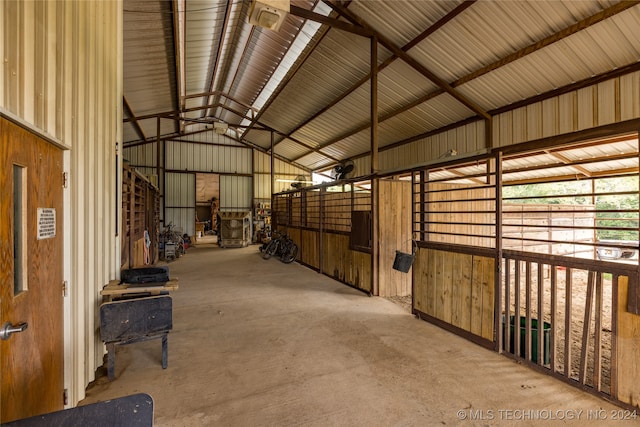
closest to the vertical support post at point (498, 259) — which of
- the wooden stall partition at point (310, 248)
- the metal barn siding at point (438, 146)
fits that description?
the metal barn siding at point (438, 146)

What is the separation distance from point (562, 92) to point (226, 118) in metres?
11.2

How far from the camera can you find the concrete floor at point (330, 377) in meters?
1.98

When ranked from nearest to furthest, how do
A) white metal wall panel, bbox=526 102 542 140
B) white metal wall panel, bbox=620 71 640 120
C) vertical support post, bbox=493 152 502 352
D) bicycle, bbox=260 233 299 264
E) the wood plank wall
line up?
vertical support post, bbox=493 152 502 352
the wood plank wall
white metal wall panel, bbox=620 71 640 120
white metal wall panel, bbox=526 102 542 140
bicycle, bbox=260 233 299 264

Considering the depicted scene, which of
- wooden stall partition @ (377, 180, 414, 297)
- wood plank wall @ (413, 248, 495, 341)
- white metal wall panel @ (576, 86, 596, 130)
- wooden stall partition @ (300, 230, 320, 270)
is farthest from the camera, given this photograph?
wooden stall partition @ (300, 230, 320, 270)

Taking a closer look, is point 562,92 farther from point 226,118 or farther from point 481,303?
point 226,118

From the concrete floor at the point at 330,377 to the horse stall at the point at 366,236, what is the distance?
0.91m

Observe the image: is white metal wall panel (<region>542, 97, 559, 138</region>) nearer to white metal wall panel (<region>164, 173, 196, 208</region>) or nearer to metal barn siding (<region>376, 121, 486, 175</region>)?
metal barn siding (<region>376, 121, 486, 175</region>)

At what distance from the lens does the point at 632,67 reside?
4.15 metres

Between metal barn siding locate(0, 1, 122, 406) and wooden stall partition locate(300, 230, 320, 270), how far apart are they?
4.29 metres

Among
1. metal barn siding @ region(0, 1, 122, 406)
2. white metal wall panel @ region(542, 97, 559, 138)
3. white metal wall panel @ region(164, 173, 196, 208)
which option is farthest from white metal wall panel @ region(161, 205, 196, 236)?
white metal wall panel @ region(542, 97, 559, 138)

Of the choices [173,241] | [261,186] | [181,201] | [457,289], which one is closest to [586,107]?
[457,289]

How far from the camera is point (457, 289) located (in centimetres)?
327

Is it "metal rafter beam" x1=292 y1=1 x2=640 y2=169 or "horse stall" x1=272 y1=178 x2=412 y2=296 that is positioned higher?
"metal rafter beam" x1=292 y1=1 x2=640 y2=169

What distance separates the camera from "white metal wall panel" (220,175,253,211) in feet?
46.1
